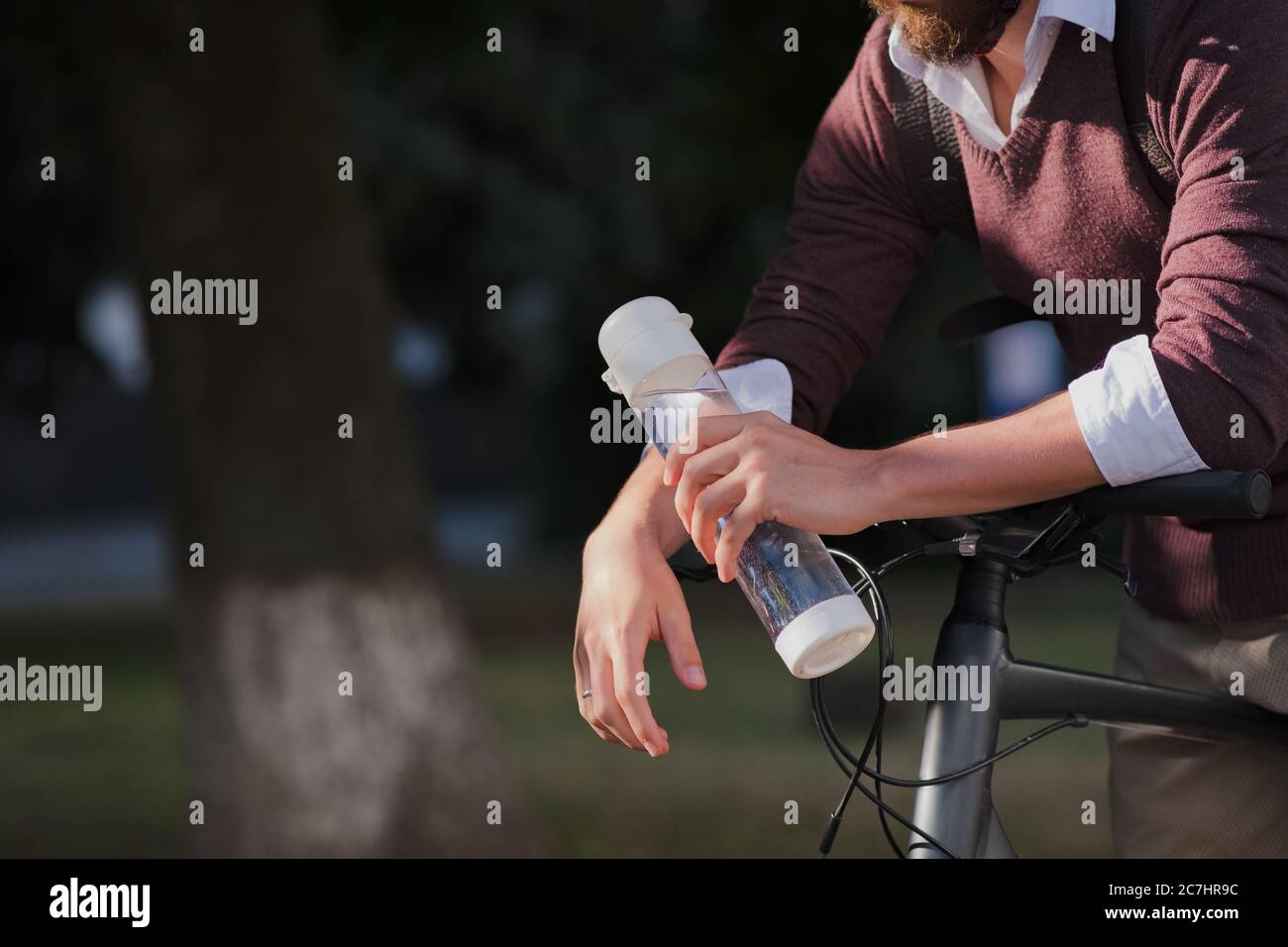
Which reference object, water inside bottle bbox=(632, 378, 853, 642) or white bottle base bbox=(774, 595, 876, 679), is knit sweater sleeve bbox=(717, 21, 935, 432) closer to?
water inside bottle bbox=(632, 378, 853, 642)

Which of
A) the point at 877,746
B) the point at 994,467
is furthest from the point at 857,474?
the point at 877,746

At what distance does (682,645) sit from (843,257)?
694mm

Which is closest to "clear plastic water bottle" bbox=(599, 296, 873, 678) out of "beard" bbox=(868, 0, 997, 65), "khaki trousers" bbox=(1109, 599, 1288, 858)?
"beard" bbox=(868, 0, 997, 65)

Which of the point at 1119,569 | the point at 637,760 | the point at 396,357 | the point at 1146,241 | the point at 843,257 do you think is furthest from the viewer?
the point at 637,760

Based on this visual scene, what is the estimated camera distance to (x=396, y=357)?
19.0 feet

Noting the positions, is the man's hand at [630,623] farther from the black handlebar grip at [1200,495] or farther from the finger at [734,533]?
the black handlebar grip at [1200,495]

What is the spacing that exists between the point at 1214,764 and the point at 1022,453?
2.79ft

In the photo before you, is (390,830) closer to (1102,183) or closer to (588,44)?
(1102,183)

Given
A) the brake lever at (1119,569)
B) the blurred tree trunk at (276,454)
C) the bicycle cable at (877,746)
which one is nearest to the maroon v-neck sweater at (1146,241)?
the brake lever at (1119,569)

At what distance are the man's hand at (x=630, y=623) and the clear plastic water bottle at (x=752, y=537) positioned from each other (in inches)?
5.2

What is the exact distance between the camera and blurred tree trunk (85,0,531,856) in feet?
17.4

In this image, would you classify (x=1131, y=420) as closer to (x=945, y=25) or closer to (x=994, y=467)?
(x=994, y=467)

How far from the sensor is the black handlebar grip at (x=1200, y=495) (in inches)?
62.4

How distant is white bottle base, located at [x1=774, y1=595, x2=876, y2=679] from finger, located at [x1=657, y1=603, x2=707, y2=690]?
0.19 m
